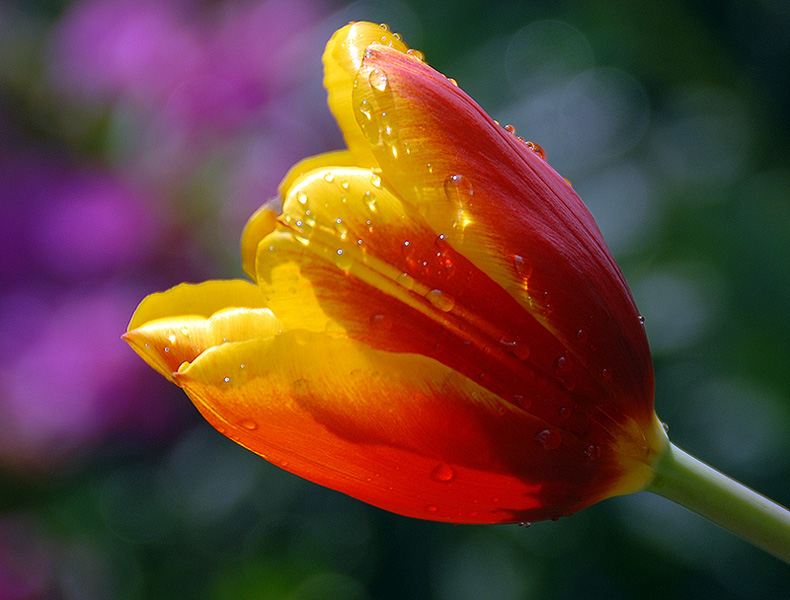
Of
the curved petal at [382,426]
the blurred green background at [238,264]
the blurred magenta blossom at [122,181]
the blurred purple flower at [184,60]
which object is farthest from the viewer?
the blurred purple flower at [184,60]

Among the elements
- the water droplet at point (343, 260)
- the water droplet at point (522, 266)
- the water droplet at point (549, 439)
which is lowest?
the water droplet at point (549, 439)

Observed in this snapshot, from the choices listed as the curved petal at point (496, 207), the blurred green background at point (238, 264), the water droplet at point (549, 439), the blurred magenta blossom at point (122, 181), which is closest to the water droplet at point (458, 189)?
the curved petal at point (496, 207)

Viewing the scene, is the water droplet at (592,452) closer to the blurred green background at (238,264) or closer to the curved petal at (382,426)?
the curved petal at (382,426)

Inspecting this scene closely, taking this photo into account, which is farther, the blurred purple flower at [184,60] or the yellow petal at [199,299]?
the blurred purple flower at [184,60]

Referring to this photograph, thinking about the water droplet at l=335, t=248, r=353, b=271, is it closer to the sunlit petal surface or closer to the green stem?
the sunlit petal surface

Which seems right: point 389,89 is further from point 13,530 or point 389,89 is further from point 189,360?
point 13,530

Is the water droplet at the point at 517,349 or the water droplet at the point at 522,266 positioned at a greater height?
the water droplet at the point at 522,266
